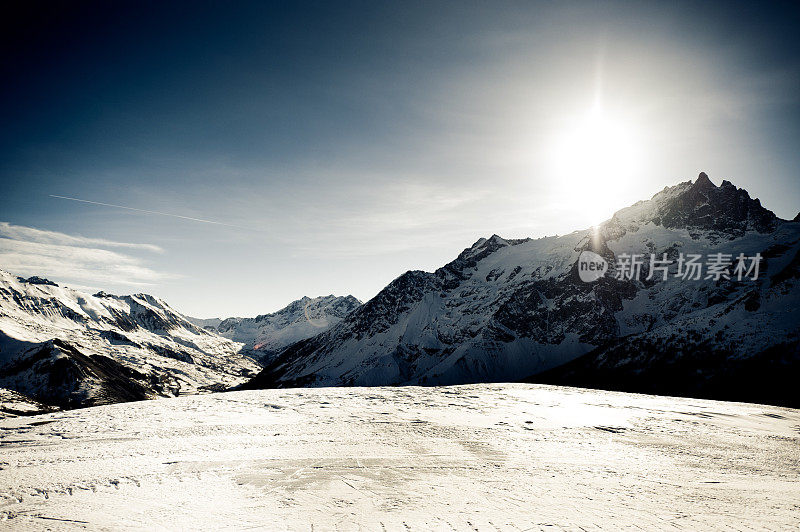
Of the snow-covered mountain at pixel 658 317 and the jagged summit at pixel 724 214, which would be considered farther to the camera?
the jagged summit at pixel 724 214

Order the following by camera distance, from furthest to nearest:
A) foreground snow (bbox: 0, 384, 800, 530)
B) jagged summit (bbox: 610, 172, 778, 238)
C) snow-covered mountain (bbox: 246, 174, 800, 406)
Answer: jagged summit (bbox: 610, 172, 778, 238) < snow-covered mountain (bbox: 246, 174, 800, 406) < foreground snow (bbox: 0, 384, 800, 530)

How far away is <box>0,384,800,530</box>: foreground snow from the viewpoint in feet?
33.2

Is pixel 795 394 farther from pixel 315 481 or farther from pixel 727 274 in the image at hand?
pixel 315 481

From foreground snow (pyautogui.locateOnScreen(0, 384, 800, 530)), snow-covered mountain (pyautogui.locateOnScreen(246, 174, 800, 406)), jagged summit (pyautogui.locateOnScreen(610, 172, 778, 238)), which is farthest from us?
jagged summit (pyautogui.locateOnScreen(610, 172, 778, 238))

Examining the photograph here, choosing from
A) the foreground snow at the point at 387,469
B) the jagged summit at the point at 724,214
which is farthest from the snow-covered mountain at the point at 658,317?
the foreground snow at the point at 387,469

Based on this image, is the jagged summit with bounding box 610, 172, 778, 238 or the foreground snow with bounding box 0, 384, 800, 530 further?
the jagged summit with bounding box 610, 172, 778, 238

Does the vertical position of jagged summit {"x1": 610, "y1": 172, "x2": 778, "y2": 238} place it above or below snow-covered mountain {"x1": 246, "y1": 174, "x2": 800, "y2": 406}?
above

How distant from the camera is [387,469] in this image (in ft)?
45.3

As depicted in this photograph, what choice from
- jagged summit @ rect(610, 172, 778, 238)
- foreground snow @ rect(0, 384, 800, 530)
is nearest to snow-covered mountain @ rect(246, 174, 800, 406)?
jagged summit @ rect(610, 172, 778, 238)

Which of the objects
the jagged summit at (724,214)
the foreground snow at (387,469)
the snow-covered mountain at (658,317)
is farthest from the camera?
the jagged summit at (724,214)

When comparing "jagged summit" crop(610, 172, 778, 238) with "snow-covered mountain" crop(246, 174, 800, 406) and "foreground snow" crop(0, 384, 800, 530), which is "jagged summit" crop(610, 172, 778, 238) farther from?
"foreground snow" crop(0, 384, 800, 530)

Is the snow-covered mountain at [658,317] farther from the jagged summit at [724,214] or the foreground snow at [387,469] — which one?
the foreground snow at [387,469]

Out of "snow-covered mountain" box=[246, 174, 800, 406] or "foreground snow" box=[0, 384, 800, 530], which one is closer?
"foreground snow" box=[0, 384, 800, 530]

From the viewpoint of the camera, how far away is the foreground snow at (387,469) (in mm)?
10109
